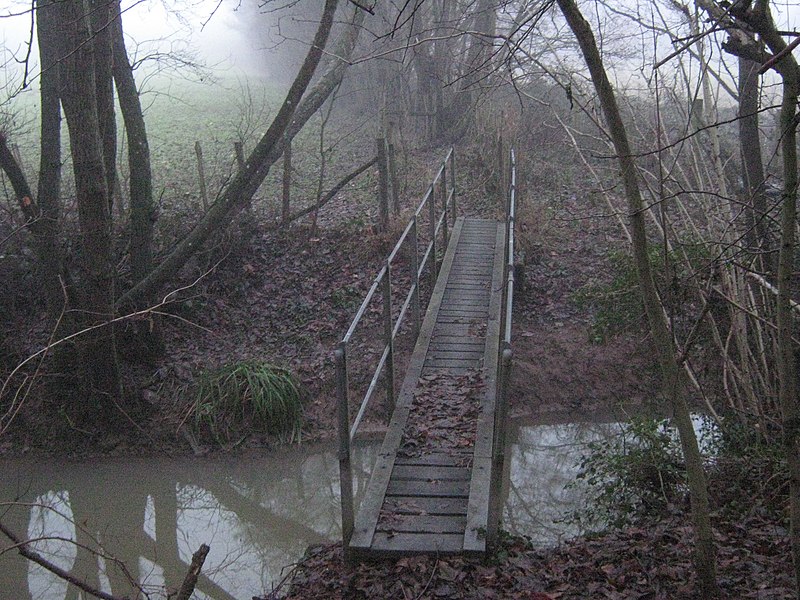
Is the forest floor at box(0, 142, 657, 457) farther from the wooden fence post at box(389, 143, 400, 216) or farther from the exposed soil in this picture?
the wooden fence post at box(389, 143, 400, 216)

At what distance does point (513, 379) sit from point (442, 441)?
13.4 feet

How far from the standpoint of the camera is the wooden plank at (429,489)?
5.09 m

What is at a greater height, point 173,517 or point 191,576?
point 191,576

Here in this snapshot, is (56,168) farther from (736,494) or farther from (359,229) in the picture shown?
(736,494)

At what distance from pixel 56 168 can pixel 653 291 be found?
8.03 m

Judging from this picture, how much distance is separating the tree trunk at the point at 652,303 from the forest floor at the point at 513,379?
508mm

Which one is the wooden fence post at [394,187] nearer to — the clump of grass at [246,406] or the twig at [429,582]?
the clump of grass at [246,406]

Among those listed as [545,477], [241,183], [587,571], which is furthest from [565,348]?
[587,571]

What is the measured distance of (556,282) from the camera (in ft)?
36.7

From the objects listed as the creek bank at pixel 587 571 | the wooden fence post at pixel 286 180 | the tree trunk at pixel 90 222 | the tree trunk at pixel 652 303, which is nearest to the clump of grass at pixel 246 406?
the tree trunk at pixel 90 222

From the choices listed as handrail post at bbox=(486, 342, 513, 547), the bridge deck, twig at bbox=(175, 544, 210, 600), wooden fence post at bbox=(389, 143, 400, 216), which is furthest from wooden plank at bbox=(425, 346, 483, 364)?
wooden fence post at bbox=(389, 143, 400, 216)

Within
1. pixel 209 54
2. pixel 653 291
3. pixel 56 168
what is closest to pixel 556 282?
pixel 56 168

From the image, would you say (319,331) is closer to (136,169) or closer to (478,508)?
(136,169)

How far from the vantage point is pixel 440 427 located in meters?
5.92
